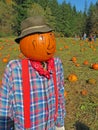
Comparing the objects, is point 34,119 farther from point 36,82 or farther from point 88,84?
point 88,84

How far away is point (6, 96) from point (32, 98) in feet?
0.85

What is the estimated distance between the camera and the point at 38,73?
3096mm

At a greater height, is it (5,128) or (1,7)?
(1,7)

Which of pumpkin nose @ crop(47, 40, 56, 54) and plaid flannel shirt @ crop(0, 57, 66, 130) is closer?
plaid flannel shirt @ crop(0, 57, 66, 130)

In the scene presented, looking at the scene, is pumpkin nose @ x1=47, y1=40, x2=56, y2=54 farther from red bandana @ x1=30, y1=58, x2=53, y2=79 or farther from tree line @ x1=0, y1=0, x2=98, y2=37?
tree line @ x1=0, y1=0, x2=98, y2=37

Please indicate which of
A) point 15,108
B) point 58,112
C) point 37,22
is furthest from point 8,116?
point 37,22

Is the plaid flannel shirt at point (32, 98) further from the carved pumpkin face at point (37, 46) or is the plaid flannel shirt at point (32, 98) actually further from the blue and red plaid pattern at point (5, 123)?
the carved pumpkin face at point (37, 46)

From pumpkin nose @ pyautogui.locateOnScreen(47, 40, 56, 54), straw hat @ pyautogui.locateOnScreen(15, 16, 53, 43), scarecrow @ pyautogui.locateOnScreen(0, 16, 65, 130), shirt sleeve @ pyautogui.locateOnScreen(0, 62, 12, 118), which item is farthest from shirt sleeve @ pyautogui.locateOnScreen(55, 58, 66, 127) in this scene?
shirt sleeve @ pyautogui.locateOnScreen(0, 62, 12, 118)

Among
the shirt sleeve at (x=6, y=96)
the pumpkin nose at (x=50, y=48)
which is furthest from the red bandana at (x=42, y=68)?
the shirt sleeve at (x=6, y=96)

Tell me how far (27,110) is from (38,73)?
0.38 m

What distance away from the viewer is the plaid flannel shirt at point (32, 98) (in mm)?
3008

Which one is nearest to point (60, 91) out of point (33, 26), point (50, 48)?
point (50, 48)

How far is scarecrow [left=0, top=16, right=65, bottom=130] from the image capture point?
9.87ft

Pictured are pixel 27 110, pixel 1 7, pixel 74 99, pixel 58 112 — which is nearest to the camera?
pixel 27 110
